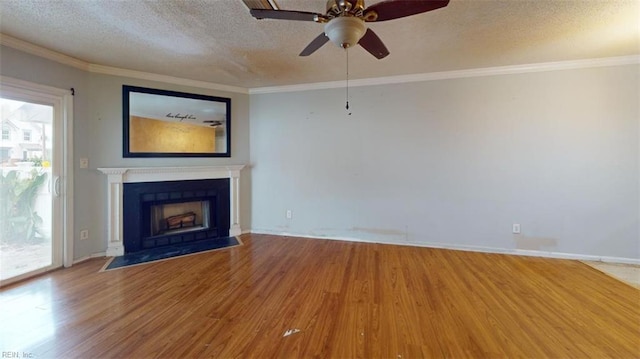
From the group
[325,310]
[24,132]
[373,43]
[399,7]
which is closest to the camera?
[399,7]

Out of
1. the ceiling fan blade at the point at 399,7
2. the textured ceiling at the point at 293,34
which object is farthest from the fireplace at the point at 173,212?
the ceiling fan blade at the point at 399,7

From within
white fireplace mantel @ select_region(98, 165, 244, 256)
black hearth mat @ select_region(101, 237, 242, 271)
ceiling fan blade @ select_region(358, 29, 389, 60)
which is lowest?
black hearth mat @ select_region(101, 237, 242, 271)

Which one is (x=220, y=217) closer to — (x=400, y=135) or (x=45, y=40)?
(x=45, y=40)

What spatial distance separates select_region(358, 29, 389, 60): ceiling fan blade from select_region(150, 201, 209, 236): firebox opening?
10.7ft

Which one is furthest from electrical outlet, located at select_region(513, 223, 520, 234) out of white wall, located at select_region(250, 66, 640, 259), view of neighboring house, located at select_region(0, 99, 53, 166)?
view of neighboring house, located at select_region(0, 99, 53, 166)

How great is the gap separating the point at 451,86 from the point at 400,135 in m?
0.90

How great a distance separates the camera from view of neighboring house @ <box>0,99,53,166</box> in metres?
2.44

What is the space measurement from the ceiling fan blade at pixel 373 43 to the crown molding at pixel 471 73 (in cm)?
168

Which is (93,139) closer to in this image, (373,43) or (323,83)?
(323,83)

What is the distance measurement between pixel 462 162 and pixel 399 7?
259 centimetres

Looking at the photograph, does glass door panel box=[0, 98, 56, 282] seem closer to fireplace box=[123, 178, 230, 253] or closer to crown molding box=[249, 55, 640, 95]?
fireplace box=[123, 178, 230, 253]

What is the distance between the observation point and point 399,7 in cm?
146

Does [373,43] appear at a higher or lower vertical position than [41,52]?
lower

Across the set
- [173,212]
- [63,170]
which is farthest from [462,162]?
[63,170]
